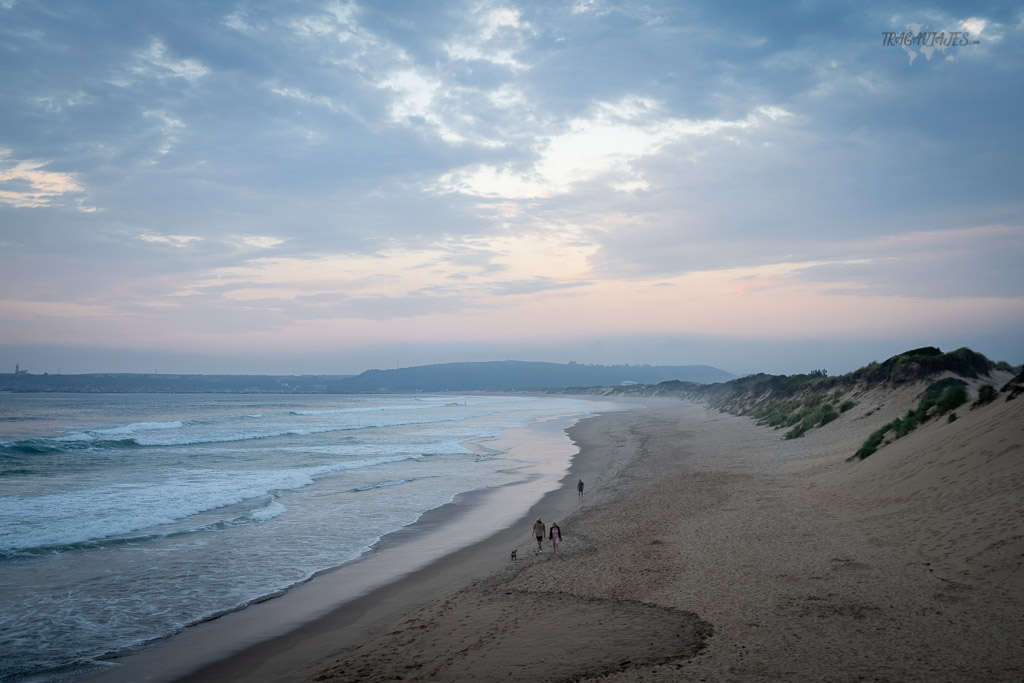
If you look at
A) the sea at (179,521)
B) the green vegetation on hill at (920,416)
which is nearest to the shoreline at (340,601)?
the sea at (179,521)

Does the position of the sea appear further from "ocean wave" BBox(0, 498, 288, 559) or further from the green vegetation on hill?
the green vegetation on hill

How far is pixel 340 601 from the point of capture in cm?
1094

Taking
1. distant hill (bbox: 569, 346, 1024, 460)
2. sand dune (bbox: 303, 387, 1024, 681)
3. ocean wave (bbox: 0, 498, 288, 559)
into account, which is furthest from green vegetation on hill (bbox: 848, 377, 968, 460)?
ocean wave (bbox: 0, 498, 288, 559)

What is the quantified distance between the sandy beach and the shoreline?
92 mm

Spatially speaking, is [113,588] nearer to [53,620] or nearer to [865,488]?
[53,620]

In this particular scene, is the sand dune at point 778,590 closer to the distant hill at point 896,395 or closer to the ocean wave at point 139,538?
the distant hill at point 896,395

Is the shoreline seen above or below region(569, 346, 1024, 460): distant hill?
below

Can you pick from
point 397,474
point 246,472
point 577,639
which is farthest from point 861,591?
point 246,472

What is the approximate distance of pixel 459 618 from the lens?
9.33 metres

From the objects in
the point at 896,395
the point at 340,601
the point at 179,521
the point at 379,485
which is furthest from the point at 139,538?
the point at 896,395

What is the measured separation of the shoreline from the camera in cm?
841

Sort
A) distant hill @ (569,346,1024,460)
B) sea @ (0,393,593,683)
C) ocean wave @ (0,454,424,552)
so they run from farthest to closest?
distant hill @ (569,346,1024,460) → ocean wave @ (0,454,424,552) → sea @ (0,393,593,683)

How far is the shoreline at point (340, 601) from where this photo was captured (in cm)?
841

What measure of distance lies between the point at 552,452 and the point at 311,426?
1132 inches
